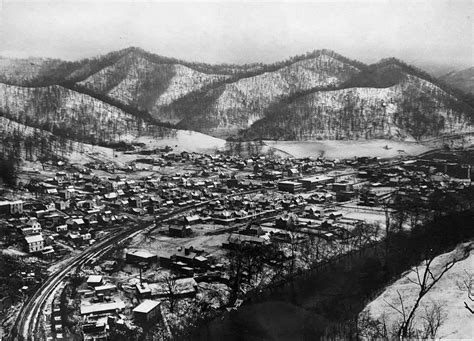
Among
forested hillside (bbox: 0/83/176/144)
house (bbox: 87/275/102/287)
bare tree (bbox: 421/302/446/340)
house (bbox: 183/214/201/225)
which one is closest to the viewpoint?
bare tree (bbox: 421/302/446/340)

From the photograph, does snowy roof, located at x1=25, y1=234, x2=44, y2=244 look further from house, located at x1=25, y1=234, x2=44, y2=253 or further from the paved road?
the paved road

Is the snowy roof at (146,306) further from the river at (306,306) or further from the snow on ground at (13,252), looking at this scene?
the snow on ground at (13,252)

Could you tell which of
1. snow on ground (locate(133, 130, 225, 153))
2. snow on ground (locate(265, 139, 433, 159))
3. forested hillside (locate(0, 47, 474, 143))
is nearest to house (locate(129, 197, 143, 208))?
snow on ground (locate(133, 130, 225, 153))

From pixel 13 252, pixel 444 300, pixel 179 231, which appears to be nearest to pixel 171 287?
pixel 179 231

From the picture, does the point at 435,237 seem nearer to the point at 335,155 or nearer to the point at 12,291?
the point at 12,291

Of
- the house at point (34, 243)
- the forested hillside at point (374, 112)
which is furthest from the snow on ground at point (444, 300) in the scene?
the forested hillside at point (374, 112)

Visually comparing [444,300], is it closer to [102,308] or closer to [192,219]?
[102,308]
